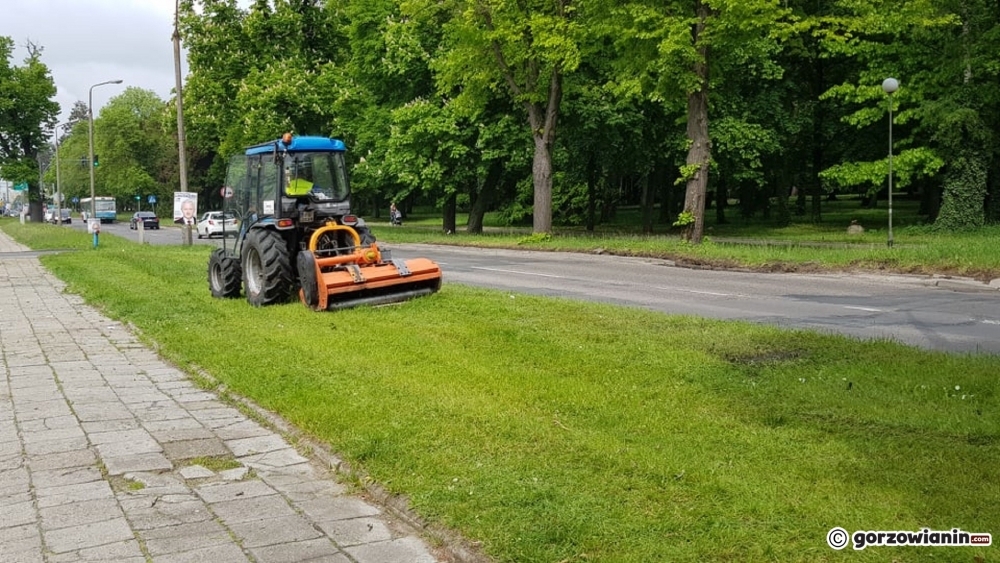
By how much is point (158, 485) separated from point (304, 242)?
9.36 metres

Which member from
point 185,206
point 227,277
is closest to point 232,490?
point 227,277

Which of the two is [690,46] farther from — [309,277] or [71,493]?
[71,493]

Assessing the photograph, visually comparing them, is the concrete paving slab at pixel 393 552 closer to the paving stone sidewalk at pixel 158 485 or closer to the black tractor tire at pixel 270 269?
the paving stone sidewalk at pixel 158 485

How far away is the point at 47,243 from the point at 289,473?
36.6m

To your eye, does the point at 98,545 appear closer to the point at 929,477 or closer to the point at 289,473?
the point at 289,473

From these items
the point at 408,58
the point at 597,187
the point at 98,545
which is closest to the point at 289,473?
the point at 98,545

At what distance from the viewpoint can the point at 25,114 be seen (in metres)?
83.9

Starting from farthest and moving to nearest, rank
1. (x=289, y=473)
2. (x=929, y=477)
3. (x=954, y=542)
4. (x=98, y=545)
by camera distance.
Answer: (x=289, y=473) → (x=929, y=477) → (x=98, y=545) → (x=954, y=542)

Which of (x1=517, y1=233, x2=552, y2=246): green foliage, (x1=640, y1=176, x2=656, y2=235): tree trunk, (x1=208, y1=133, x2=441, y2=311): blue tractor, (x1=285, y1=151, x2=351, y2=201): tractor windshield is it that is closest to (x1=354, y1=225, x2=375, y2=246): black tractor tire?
(x1=208, y1=133, x2=441, y2=311): blue tractor

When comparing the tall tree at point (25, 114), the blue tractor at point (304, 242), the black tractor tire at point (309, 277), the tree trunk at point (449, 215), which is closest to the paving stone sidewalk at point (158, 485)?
the black tractor tire at point (309, 277)

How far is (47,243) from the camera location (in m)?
37.8

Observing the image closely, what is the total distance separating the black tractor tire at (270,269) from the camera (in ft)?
45.6

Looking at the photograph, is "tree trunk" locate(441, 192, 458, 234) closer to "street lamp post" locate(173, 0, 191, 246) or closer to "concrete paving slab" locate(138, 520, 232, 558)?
"street lamp post" locate(173, 0, 191, 246)

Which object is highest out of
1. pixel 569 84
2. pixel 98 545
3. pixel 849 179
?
pixel 569 84
